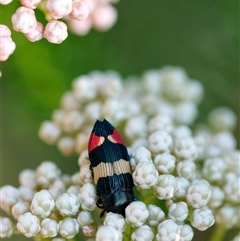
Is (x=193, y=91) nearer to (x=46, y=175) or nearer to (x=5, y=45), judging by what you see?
(x=46, y=175)

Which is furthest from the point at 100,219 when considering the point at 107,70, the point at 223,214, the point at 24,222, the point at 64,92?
the point at 107,70

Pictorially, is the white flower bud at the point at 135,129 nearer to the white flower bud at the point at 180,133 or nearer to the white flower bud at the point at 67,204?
the white flower bud at the point at 180,133

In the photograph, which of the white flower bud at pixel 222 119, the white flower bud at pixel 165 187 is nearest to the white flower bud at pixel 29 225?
the white flower bud at pixel 165 187

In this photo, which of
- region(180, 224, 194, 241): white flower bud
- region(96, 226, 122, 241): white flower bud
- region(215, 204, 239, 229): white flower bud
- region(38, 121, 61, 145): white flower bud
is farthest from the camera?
region(38, 121, 61, 145): white flower bud

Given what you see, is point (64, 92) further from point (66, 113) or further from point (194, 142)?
point (194, 142)

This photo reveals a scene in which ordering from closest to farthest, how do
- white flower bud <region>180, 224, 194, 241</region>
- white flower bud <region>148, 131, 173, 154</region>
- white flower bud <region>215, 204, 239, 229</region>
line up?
white flower bud <region>180, 224, 194, 241</region>
white flower bud <region>148, 131, 173, 154</region>
white flower bud <region>215, 204, 239, 229</region>

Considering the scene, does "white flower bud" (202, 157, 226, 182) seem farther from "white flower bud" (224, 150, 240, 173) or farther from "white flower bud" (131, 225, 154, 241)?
"white flower bud" (131, 225, 154, 241)

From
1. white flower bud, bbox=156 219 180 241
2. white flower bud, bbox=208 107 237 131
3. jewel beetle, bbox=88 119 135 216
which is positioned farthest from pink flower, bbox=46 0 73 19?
white flower bud, bbox=208 107 237 131

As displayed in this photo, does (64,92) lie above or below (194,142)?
above
